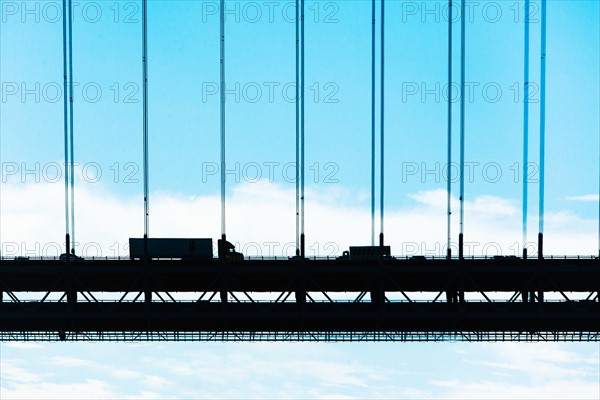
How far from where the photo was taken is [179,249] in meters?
46.1

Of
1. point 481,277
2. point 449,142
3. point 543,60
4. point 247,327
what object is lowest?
point 247,327

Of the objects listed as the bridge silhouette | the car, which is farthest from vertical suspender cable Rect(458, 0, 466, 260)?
the car

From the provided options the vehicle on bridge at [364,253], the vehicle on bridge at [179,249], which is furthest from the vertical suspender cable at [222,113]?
the vehicle on bridge at [364,253]

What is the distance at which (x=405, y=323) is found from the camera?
156 ft

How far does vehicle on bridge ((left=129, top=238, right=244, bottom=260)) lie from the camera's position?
1807 inches

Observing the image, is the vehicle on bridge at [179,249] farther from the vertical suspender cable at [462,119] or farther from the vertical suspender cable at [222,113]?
the vertical suspender cable at [462,119]

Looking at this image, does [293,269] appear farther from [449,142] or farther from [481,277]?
[449,142]

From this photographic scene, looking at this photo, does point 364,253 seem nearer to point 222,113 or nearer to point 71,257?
point 222,113

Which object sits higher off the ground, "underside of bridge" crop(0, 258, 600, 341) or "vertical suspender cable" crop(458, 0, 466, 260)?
"vertical suspender cable" crop(458, 0, 466, 260)

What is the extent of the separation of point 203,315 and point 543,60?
1098 inches

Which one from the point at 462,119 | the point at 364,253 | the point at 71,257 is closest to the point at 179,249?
the point at 71,257

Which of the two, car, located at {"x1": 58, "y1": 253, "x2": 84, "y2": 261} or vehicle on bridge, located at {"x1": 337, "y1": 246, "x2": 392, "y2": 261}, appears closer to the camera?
car, located at {"x1": 58, "y1": 253, "x2": 84, "y2": 261}

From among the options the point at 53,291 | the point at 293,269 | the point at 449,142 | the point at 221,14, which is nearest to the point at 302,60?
the point at 221,14

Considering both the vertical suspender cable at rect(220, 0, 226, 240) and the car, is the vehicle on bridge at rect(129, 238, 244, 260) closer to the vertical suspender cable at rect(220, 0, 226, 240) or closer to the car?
the vertical suspender cable at rect(220, 0, 226, 240)
